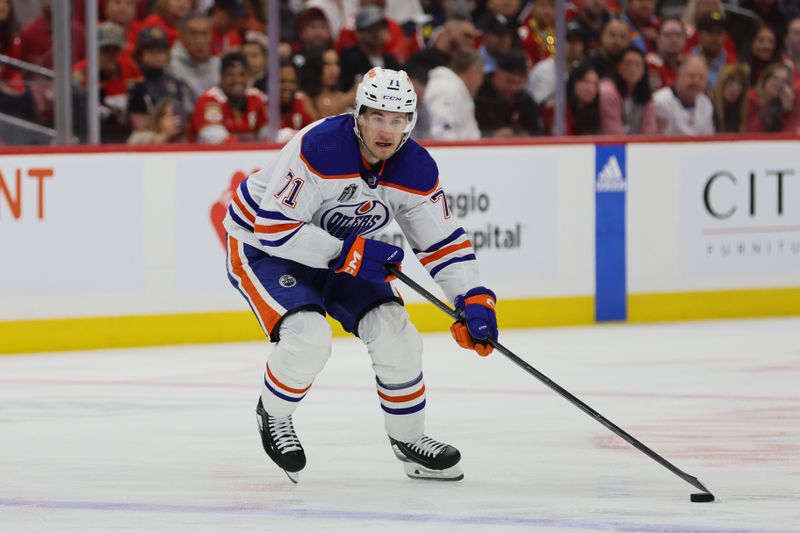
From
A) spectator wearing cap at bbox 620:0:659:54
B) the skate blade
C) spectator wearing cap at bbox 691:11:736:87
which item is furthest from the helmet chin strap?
spectator wearing cap at bbox 691:11:736:87

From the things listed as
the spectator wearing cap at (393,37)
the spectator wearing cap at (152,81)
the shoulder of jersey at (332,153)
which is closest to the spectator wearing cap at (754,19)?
the spectator wearing cap at (393,37)

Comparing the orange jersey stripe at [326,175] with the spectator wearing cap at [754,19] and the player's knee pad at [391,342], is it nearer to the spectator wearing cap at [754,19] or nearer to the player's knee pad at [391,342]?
the player's knee pad at [391,342]

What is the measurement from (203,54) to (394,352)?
3692 millimetres

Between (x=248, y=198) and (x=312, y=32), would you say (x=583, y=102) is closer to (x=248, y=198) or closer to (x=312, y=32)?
(x=312, y=32)

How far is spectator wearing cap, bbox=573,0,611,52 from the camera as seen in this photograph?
886 cm

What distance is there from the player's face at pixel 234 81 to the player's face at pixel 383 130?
3599 mm

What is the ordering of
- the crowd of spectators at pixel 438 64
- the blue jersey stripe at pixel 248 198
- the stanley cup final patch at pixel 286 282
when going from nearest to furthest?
1. the stanley cup final patch at pixel 286 282
2. the blue jersey stripe at pixel 248 198
3. the crowd of spectators at pixel 438 64

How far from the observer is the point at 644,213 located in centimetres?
874

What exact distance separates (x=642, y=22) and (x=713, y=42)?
421mm

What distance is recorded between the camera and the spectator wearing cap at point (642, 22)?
924 centimetres

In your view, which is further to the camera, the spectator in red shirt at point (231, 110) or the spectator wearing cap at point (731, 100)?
the spectator wearing cap at point (731, 100)

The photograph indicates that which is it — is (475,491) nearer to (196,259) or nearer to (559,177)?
(196,259)

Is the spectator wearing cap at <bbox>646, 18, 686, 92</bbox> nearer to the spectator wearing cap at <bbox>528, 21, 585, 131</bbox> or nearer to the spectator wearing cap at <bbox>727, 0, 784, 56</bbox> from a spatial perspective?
the spectator wearing cap at <bbox>727, 0, 784, 56</bbox>

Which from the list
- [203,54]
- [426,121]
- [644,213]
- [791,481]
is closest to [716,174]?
[644,213]
